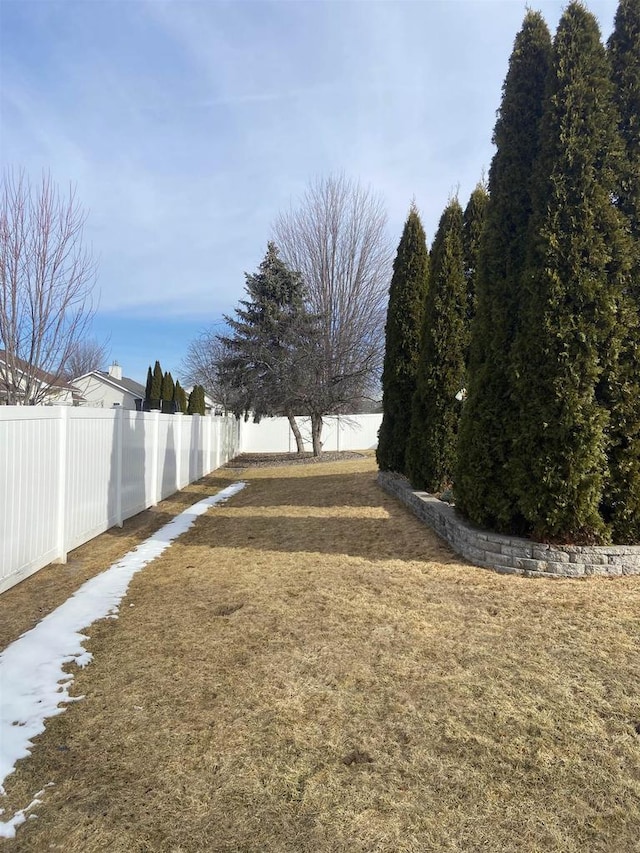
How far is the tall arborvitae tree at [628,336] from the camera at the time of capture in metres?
4.65

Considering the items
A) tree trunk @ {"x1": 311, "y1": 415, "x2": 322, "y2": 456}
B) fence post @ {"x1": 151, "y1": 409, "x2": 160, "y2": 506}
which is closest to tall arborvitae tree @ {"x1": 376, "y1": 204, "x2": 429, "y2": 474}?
fence post @ {"x1": 151, "y1": 409, "x2": 160, "y2": 506}

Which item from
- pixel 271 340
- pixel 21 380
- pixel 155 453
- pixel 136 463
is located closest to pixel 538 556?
pixel 136 463

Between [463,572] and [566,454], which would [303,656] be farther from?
[566,454]

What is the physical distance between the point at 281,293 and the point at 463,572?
17071 millimetres

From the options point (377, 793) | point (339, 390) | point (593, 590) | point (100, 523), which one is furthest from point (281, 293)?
point (377, 793)

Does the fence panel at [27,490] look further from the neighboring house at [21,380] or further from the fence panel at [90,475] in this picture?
the neighboring house at [21,380]

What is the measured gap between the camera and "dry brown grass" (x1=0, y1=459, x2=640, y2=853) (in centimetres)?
190

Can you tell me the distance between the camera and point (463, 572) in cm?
478

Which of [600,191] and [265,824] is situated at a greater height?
[600,191]

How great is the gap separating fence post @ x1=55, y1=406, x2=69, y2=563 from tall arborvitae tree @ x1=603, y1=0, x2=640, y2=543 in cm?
506

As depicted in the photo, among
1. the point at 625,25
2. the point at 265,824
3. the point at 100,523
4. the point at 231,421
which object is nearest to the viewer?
the point at 265,824

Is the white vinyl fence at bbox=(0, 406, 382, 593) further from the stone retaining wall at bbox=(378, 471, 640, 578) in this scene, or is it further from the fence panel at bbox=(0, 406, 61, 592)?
the stone retaining wall at bbox=(378, 471, 640, 578)

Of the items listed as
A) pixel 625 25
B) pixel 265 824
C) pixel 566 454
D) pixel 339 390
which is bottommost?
pixel 265 824

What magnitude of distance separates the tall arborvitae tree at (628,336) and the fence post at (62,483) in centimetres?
506
